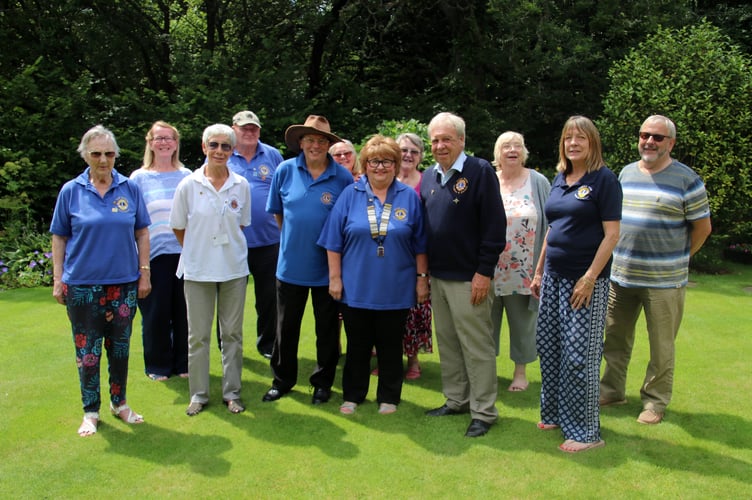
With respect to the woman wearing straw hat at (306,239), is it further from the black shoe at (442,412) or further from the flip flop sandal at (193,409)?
the black shoe at (442,412)

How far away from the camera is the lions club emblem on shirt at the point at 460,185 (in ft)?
12.8

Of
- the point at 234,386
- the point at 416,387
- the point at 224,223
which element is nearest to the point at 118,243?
the point at 224,223

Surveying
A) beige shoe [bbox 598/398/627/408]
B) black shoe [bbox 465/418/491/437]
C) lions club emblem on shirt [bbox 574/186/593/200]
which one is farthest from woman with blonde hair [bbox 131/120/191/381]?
beige shoe [bbox 598/398/627/408]

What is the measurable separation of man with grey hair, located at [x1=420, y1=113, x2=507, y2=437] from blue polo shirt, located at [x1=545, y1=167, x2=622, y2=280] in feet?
1.12

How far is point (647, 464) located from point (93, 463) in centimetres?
321

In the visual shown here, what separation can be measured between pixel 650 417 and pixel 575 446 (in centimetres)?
76

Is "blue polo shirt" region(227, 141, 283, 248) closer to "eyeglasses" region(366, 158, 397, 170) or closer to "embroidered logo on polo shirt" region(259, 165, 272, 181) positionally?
"embroidered logo on polo shirt" region(259, 165, 272, 181)

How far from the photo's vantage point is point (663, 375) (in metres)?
4.23

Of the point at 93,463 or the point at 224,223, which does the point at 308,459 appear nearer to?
the point at 93,463

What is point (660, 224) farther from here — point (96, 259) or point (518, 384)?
point (96, 259)

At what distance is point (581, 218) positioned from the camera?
3.66 meters

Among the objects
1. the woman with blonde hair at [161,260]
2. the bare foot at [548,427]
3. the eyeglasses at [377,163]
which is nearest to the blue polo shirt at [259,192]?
the woman with blonde hair at [161,260]

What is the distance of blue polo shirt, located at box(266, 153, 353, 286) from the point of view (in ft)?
14.3

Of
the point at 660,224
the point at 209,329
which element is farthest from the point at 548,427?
the point at 209,329
